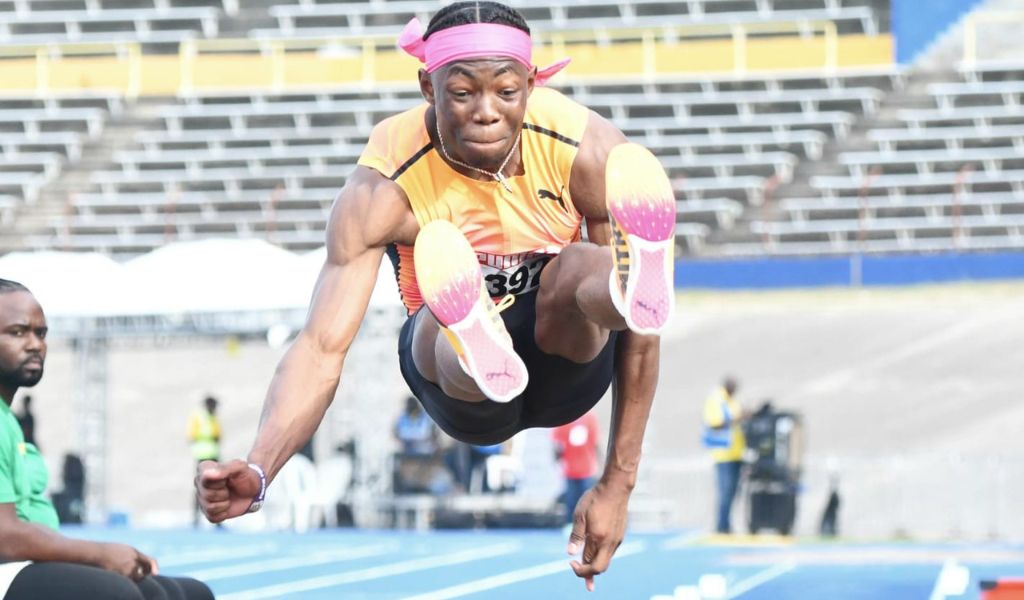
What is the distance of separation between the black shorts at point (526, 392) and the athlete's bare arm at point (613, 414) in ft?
0.57

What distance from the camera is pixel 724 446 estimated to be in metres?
14.7

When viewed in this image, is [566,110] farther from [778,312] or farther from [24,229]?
[24,229]

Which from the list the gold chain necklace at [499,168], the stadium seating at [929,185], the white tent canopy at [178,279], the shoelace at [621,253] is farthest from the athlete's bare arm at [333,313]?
the stadium seating at [929,185]

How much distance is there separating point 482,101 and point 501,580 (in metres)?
6.14

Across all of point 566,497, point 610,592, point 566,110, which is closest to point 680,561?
point 610,592

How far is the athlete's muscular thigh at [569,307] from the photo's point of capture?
4602 millimetres

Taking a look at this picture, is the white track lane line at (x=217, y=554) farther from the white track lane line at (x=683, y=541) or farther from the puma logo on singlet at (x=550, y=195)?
the puma logo on singlet at (x=550, y=195)

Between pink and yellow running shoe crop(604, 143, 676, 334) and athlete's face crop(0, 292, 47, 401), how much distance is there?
1.73 meters

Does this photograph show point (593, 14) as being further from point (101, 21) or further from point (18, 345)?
point (18, 345)

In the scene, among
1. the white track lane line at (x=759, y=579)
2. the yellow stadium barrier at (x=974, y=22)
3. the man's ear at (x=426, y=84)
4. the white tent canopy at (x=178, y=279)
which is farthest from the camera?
the yellow stadium barrier at (x=974, y=22)

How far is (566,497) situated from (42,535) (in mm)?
10934

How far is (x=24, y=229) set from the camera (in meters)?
25.2

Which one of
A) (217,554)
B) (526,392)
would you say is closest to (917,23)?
(217,554)

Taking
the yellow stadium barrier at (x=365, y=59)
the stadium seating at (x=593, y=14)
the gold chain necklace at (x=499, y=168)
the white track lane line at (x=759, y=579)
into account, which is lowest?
the white track lane line at (x=759, y=579)
